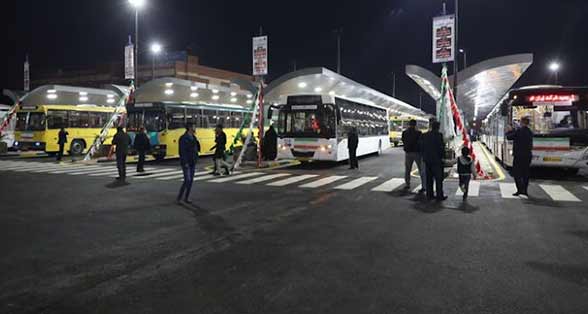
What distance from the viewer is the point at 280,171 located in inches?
733

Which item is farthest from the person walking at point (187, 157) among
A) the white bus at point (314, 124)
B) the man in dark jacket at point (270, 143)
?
the man in dark jacket at point (270, 143)

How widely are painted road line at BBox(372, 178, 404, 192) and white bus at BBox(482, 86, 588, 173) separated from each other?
15.0ft

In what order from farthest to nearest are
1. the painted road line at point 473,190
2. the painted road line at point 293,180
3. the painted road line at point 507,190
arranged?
1. the painted road line at point 293,180
2. the painted road line at point 473,190
3. the painted road line at point 507,190

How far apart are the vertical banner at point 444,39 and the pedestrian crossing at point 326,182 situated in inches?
242

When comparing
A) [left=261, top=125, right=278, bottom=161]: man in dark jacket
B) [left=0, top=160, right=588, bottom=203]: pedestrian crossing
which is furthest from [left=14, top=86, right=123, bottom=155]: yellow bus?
[left=261, top=125, right=278, bottom=161]: man in dark jacket

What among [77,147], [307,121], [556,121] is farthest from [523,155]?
[77,147]

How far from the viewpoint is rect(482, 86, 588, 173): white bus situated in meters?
14.7

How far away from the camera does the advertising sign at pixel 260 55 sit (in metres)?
21.8

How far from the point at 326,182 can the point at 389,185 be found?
2.02 meters

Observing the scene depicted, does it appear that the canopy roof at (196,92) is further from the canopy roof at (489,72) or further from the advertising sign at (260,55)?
the canopy roof at (489,72)

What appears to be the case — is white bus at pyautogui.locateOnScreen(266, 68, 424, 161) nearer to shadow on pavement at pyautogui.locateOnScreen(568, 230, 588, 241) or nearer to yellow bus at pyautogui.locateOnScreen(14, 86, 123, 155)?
shadow on pavement at pyautogui.locateOnScreen(568, 230, 588, 241)

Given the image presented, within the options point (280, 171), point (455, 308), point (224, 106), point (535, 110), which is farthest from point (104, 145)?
point (455, 308)

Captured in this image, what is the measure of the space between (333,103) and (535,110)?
770cm

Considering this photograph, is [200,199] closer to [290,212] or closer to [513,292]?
[290,212]
